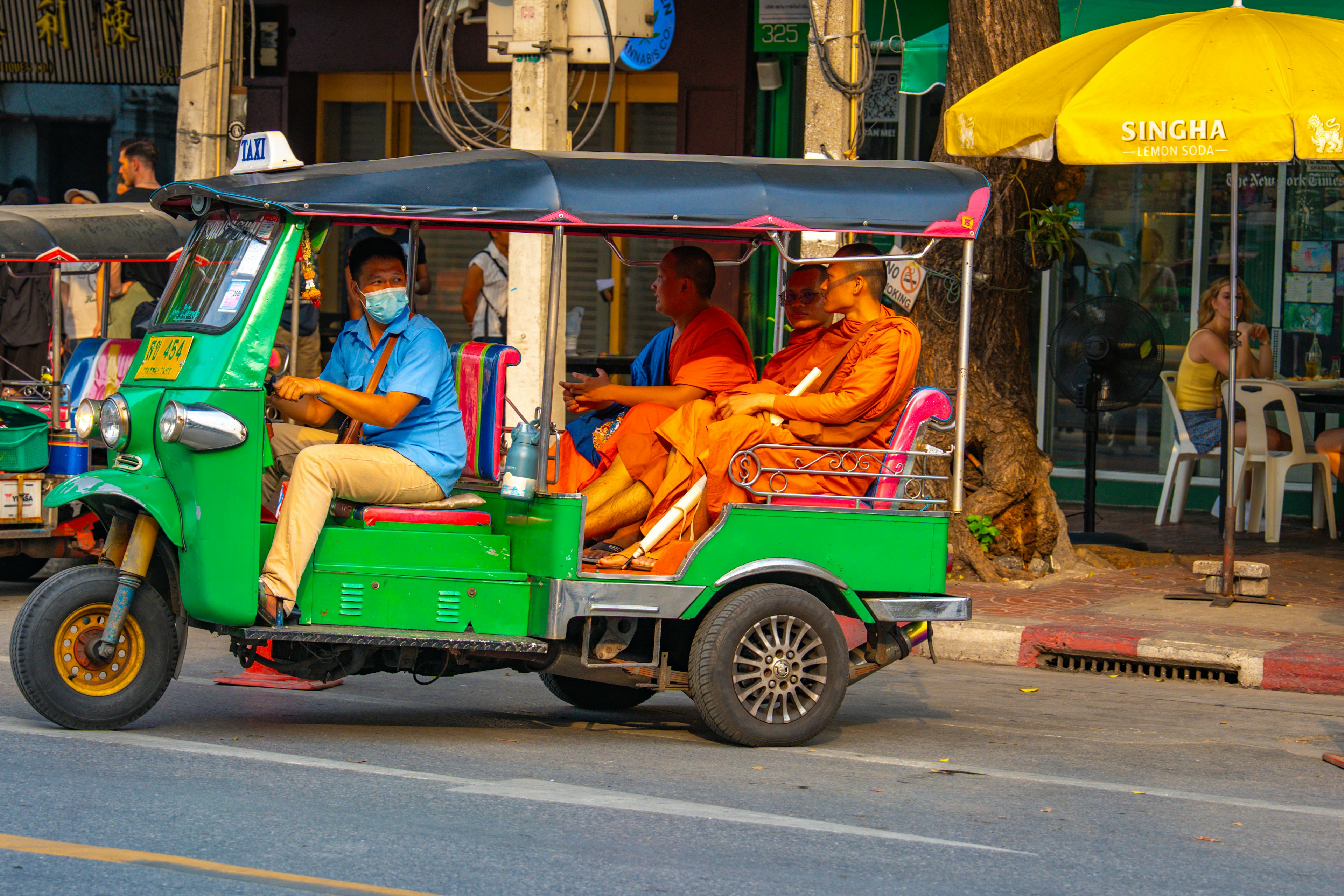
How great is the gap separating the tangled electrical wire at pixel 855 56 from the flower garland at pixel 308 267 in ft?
14.5

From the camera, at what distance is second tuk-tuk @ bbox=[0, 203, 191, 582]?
8.87 m

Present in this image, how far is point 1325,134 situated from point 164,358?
18.1ft

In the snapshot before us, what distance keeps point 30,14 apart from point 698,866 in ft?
46.8

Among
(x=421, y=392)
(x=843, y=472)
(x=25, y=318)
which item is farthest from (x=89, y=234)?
(x=843, y=472)

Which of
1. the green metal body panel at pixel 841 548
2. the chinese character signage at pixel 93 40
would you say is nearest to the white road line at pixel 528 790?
the green metal body panel at pixel 841 548

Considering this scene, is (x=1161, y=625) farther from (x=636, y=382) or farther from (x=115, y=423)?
(x=115, y=423)

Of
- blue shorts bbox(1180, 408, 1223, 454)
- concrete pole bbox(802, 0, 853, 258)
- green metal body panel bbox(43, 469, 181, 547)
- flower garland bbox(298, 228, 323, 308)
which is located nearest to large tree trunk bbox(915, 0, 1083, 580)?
concrete pole bbox(802, 0, 853, 258)

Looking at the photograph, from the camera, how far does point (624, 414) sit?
6.89 m

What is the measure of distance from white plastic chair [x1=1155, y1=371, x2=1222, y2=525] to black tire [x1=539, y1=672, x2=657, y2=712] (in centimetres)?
674

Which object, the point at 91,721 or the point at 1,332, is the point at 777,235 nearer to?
the point at 91,721

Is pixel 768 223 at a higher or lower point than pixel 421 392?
higher

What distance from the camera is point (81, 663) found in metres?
5.58

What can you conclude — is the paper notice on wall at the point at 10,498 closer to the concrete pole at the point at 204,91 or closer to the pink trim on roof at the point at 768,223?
the concrete pole at the point at 204,91

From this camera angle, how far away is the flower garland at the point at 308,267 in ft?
18.8
